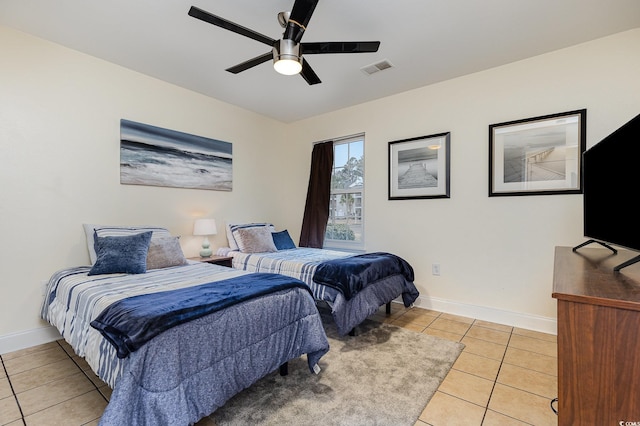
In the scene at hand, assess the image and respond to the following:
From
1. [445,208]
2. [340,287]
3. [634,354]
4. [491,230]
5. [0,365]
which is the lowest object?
[0,365]

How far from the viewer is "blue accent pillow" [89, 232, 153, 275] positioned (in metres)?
2.40

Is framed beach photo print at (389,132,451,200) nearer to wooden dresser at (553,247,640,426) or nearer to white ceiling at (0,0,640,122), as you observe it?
white ceiling at (0,0,640,122)

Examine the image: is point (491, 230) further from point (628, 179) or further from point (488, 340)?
point (628, 179)

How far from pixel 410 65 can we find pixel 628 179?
2.24 meters

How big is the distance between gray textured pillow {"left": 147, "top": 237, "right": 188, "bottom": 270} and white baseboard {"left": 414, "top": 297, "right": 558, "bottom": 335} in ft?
8.96

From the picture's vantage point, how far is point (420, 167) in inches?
140

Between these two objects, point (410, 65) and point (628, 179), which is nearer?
point (628, 179)

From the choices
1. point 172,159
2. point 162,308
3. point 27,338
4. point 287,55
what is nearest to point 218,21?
point 287,55

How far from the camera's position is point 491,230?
3.08 m

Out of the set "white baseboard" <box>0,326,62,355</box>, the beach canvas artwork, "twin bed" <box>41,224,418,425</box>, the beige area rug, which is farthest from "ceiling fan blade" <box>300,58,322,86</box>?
"white baseboard" <box>0,326,62,355</box>

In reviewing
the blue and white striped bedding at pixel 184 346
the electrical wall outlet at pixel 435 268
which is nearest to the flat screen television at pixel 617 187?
the electrical wall outlet at pixel 435 268

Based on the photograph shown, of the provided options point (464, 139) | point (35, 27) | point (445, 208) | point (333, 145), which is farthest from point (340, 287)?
point (35, 27)

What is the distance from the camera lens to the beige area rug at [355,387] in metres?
1.64

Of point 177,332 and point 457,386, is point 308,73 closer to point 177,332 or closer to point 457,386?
point 177,332
